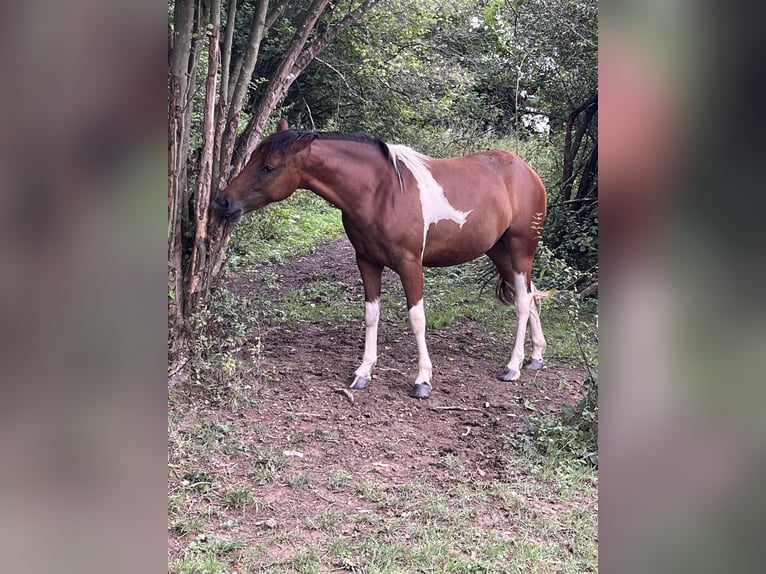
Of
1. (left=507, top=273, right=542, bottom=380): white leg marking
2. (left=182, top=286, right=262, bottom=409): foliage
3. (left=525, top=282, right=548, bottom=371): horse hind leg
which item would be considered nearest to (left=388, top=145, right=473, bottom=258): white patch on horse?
(left=507, top=273, right=542, bottom=380): white leg marking

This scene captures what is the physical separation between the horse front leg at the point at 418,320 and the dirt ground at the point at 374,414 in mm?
90

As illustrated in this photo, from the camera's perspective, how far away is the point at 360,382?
14.7 ft

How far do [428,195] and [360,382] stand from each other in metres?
1.46

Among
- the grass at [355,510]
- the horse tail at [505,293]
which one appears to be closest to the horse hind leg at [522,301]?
the horse tail at [505,293]

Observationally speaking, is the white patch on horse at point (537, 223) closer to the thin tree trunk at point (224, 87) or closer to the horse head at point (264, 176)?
the horse head at point (264, 176)

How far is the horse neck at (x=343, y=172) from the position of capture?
4289mm

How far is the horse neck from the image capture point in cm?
429

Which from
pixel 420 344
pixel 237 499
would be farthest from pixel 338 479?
pixel 420 344

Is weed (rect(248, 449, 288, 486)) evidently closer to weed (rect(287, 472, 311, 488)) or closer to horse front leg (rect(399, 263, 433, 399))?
weed (rect(287, 472, 311, 488))
